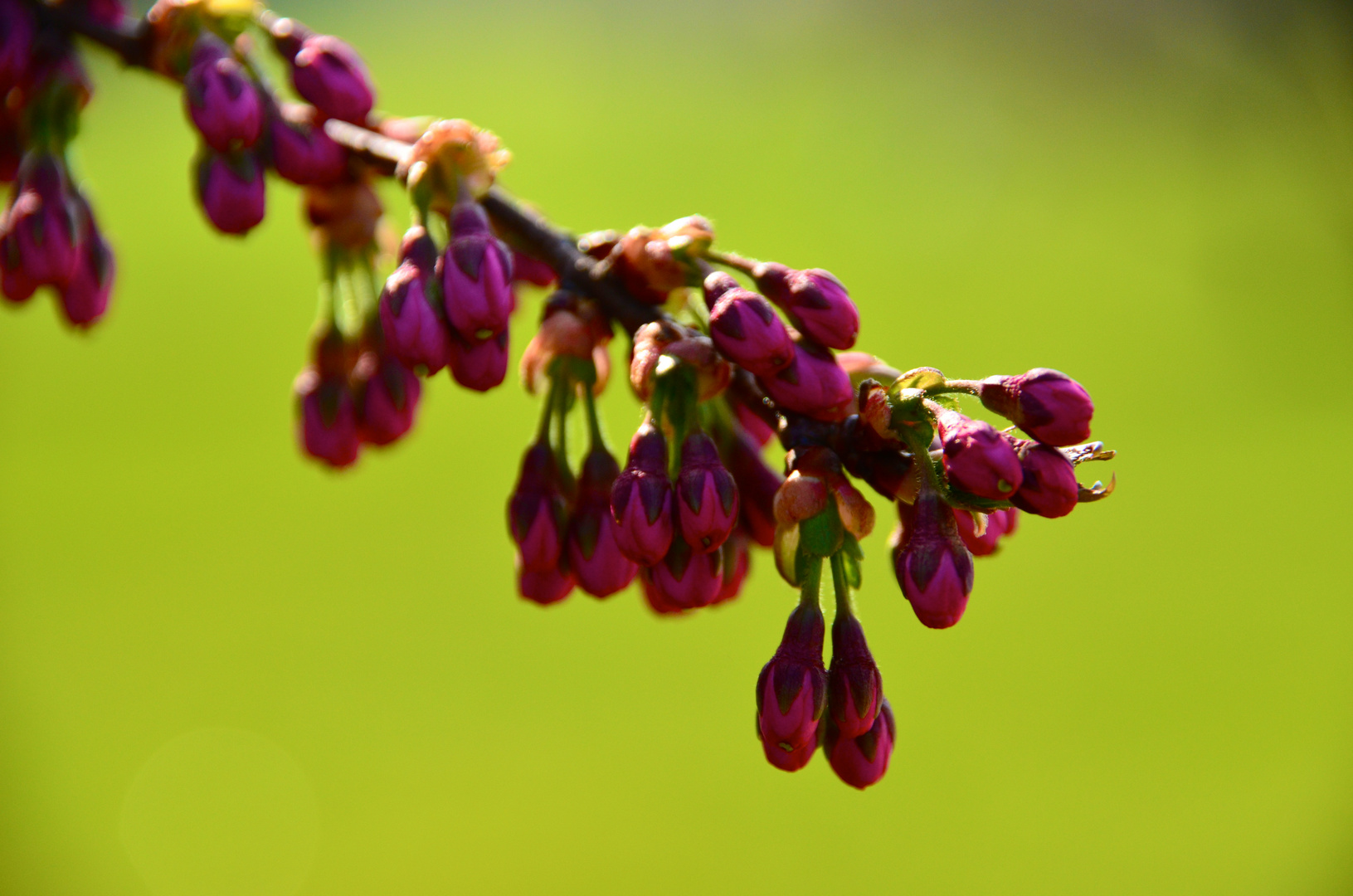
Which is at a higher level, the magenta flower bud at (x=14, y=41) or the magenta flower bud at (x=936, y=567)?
the magenta flower bud at (x=14, y=41)

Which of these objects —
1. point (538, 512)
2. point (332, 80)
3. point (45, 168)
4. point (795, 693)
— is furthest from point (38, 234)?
point (795, 693)

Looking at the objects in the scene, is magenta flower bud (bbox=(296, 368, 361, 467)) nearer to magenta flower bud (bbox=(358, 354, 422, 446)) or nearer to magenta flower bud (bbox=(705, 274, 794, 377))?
magenta flower bud (bbox=(358, 354, 422, 446))

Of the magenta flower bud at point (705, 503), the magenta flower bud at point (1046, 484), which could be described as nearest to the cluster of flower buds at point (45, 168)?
the magenta flower bud at point (705, 503)

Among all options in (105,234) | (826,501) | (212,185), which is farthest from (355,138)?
(826,501)

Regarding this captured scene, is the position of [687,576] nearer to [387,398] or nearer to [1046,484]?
[1046,484]

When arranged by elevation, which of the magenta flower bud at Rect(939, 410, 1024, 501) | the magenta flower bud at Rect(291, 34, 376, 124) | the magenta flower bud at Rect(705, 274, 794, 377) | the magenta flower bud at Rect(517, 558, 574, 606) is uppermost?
the magenta flower bud at Rect(291, 34, 376, 124)

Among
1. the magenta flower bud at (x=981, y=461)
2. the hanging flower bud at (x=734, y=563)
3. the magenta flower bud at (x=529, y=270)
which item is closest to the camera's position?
the magenta flower bud at (x=981, y=461)

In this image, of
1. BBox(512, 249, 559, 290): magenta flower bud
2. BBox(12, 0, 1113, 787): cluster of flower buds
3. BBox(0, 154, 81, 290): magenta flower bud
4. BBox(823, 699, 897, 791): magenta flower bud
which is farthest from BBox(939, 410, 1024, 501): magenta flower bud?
BBox(0, 154, 81, 290): magenta flower bud

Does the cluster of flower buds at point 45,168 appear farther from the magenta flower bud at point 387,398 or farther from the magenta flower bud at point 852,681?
the magenta flower bud at point 852,681
